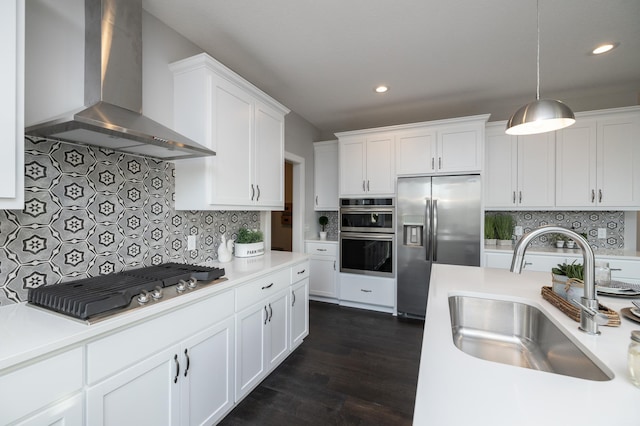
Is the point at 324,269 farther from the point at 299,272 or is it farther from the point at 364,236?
the point at 299,272

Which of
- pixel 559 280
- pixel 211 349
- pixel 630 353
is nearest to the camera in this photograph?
pixel 630 353

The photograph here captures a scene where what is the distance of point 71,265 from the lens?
153cm

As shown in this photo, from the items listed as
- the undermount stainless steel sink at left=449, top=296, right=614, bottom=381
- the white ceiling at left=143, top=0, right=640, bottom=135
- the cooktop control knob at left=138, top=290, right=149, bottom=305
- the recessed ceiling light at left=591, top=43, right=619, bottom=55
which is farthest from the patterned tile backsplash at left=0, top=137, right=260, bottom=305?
the recessed ceiling light at left=591, top=43, right=619, bottom=55

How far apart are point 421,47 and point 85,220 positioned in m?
2.73

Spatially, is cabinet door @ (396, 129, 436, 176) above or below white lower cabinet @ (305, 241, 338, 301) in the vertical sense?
Result: above

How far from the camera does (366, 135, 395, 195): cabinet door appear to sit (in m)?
3.71

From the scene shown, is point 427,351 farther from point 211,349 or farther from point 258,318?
point 258,318

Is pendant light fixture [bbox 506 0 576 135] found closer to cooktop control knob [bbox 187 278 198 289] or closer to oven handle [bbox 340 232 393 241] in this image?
cooktop control knob [bbox 187 278 198 289]

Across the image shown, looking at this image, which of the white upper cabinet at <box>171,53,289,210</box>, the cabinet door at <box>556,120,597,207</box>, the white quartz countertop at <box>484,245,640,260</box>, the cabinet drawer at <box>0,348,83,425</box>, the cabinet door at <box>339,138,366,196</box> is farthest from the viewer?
the cabinet door at <box>339,138,366,196</box>

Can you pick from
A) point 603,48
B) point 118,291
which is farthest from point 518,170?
point 118,291

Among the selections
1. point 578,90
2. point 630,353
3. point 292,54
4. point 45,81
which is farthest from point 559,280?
point 578,90

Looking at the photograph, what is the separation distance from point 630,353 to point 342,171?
3.41m

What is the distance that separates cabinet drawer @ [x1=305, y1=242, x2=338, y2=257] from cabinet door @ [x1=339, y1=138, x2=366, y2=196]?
772 mm

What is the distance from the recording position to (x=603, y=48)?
2361mm
